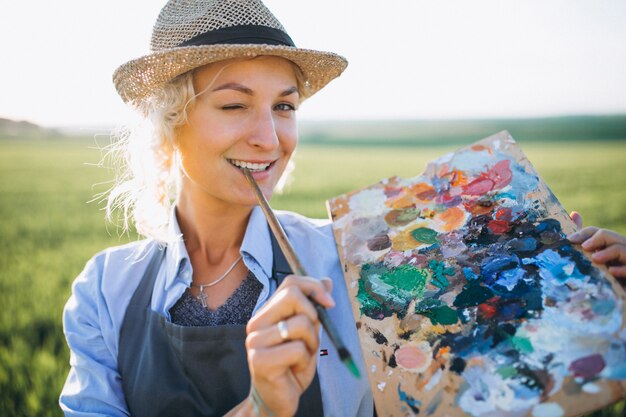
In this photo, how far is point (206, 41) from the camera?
1629 millimetres

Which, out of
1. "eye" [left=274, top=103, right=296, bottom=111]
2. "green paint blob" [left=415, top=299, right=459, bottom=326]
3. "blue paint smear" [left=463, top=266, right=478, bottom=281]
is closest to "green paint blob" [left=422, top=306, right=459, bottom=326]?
"green paint blob" [left=415, top=299, right=459, bottom=326]

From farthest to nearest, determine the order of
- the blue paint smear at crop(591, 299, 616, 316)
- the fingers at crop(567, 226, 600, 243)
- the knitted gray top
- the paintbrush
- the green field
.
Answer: the green field, the knitted gray top, the fingers at crop(567, 226, 600, 243), the blue paint smear at crop(591, 299, 616, 316), the paintbrush

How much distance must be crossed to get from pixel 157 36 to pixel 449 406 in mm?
1514

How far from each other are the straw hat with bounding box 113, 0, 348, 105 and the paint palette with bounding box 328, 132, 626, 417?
22.2 inches

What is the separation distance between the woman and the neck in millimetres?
16

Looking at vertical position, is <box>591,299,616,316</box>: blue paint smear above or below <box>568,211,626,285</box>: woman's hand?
below

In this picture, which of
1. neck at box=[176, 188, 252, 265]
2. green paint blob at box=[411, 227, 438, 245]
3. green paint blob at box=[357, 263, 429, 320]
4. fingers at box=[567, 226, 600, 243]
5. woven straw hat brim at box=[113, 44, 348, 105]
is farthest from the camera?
neck at box=[176, 188, 252, 265]

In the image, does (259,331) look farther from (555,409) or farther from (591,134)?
(591,134)

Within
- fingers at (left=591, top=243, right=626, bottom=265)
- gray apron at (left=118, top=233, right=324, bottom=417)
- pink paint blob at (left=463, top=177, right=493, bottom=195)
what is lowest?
gray apron at (left=118, top=233, right=324, bottom=417)

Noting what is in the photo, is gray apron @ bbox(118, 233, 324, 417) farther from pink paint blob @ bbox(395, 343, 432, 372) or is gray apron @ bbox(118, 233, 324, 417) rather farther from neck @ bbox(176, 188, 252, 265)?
pink paint blob @ bbox(395, 343, 432, 372)

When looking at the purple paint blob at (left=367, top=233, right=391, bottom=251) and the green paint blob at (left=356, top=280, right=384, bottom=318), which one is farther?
the purple paint blob at (left=367, top=233, right=391, bottom=251)

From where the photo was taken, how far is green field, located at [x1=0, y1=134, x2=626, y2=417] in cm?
317

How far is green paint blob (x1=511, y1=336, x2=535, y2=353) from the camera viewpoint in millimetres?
1091

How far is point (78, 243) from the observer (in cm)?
699
